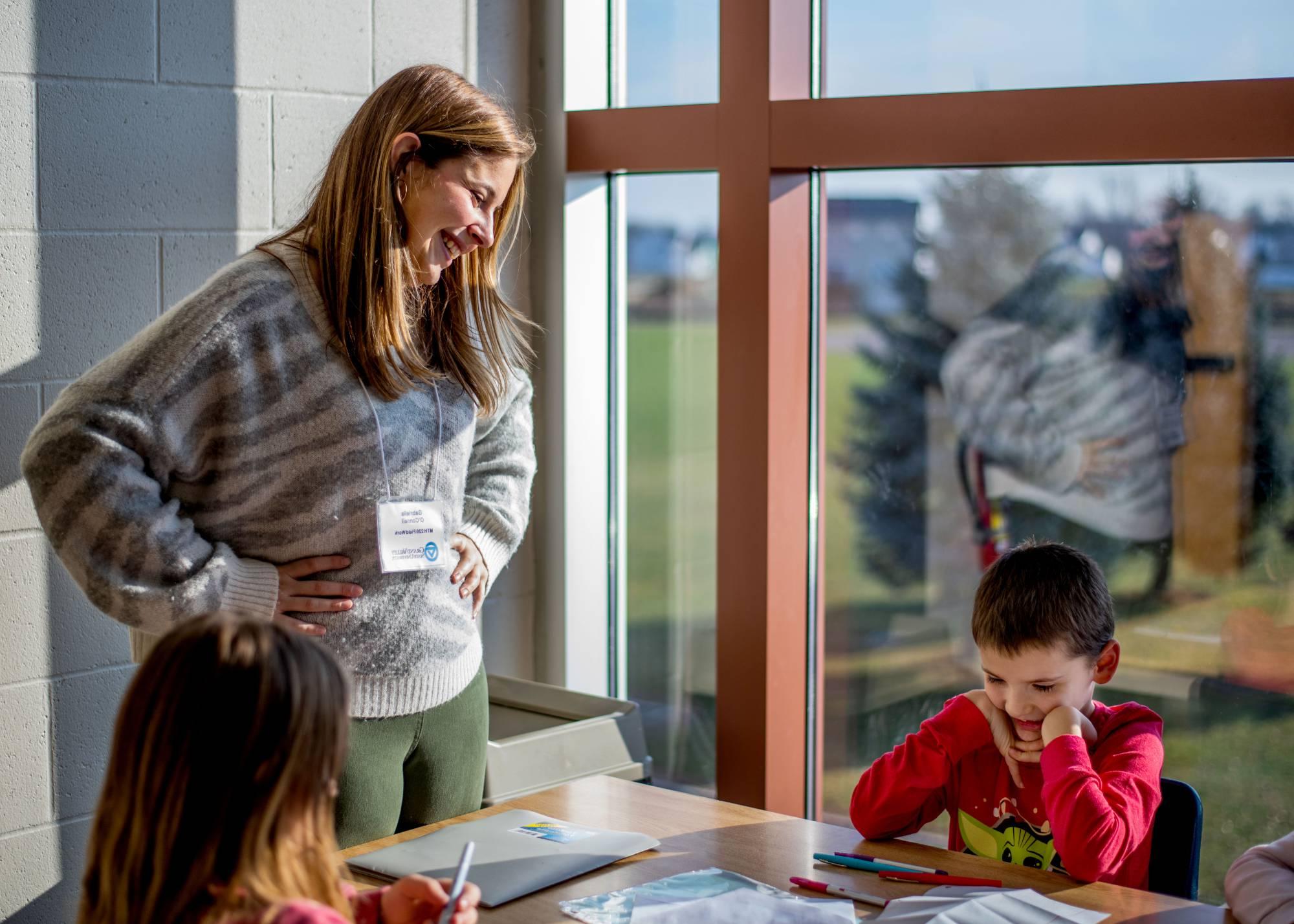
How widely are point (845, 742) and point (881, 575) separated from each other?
371 millimetres

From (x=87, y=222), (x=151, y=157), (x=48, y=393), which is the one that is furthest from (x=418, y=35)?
(x=48, y=393)

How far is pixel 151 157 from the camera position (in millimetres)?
2277

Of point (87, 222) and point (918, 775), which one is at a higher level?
point (87, 222)

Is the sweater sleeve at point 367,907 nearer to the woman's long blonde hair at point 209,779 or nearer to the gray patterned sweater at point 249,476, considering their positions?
the woman's long blonde hair at point 209,779

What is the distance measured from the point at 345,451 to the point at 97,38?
2.96 ft

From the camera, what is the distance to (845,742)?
285 cm

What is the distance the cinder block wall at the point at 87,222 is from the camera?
2121 mm

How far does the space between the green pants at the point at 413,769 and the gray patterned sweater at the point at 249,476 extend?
0.03 m

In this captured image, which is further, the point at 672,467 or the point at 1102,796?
the point at 672,467

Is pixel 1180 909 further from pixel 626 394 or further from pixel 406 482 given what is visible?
pixel 626 394

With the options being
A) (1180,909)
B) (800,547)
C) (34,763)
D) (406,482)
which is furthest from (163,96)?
(1180,909)

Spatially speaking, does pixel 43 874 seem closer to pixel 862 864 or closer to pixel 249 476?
pixel 249 476

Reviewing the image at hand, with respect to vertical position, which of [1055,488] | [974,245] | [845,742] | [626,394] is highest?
[974,245]

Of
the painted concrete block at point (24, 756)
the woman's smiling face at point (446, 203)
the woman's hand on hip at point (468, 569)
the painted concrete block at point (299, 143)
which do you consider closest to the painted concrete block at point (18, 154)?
the painted concrete block at point (299, 143)
